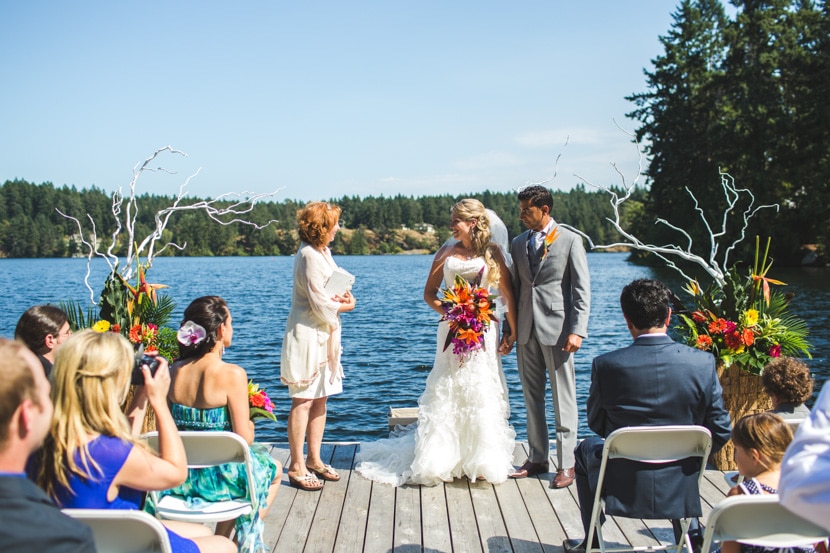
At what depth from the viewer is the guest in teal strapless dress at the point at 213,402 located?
348 centimetres

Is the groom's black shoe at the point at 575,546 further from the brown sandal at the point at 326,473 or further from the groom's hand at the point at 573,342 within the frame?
the brown sandal at the point at 326,473

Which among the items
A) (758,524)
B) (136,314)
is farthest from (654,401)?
(136,314)

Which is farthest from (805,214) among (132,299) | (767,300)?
(132,299)

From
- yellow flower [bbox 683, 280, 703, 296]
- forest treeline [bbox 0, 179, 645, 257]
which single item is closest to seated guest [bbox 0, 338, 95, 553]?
yellow flower [bbox 683, 280, 703, 296]

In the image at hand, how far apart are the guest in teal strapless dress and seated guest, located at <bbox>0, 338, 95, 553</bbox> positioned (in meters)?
1.75

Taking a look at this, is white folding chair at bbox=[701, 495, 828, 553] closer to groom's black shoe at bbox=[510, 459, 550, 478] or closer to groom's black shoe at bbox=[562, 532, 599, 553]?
groom's black shoe at bbox=[562, 532, 599, 553]

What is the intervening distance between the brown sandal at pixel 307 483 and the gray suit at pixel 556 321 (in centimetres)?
159

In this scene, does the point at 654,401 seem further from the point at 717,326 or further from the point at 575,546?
the point at 717,326

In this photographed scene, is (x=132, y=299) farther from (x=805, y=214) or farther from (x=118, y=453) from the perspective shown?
(x=805, y=214)

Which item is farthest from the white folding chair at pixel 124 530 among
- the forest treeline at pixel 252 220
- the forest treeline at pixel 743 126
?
the forest treeline at pixel 252 220

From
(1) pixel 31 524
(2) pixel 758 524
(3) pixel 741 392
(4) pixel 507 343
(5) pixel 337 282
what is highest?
(5) pixel 337 282

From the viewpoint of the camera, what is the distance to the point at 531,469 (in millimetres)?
5332

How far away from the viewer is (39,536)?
1.71 meters

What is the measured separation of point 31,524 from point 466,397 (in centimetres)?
377
